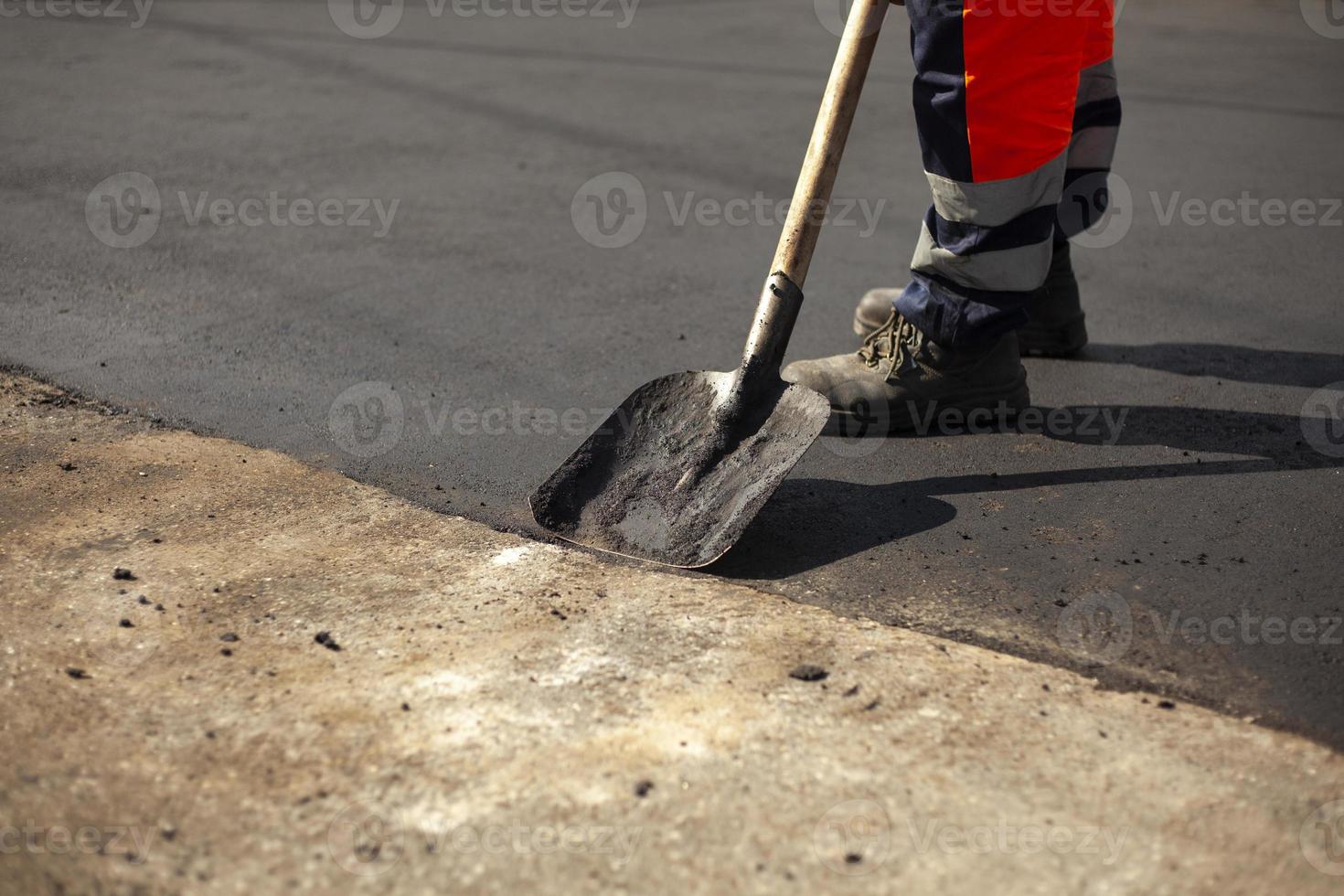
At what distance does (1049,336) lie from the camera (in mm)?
3350

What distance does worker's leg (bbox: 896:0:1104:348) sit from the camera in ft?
8.29

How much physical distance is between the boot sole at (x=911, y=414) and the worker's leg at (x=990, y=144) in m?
0.16

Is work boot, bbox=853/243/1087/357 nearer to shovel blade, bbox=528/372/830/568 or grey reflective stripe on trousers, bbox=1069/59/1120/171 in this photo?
grey reflective stripe on trousers, bbox=1069/59/1120/171

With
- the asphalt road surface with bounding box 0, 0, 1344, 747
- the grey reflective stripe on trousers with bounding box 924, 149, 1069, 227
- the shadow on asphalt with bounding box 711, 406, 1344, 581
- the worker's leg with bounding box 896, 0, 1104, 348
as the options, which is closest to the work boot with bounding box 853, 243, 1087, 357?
the asphalt road surface with bounding box 0, 0, 1344, 747

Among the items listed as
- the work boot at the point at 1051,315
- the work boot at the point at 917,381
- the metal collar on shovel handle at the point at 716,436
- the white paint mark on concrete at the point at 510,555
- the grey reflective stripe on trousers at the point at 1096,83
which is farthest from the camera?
the work boot at the point at 1051,315

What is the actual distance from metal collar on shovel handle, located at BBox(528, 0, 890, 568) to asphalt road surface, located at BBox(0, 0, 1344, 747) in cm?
12

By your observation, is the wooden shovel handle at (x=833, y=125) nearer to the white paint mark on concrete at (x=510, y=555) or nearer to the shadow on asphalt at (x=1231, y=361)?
the white paint mark on concrete at (x=510, y=555)

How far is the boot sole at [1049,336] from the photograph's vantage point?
3.33 metres

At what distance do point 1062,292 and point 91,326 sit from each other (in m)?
2.72

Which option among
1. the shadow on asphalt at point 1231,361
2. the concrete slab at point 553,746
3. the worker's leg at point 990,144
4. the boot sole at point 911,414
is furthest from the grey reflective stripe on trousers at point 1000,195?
the concrete slab at point 553,746

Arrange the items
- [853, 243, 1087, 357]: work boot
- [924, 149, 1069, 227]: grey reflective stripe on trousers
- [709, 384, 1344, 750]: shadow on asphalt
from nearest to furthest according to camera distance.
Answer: [709, 384, 1344, 750]: shadow on asphalt < [924, 149, 1069, 227]: grey reflective stripe on trousers < [853, 243, 1087, 357]: work boot

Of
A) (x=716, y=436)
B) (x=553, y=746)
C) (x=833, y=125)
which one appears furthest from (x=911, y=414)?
(x=553, y=746)

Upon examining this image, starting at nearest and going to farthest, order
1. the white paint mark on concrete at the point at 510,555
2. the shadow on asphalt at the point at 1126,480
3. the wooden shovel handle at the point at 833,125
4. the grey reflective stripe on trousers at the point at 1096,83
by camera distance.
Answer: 1. the shadow on asphalt at the point at 1126,480
2. the white paint mark on concrete at the point at 510,555
3. the wooden shovel handle at the point at 833,125
4. the grey reflective stripe on trousers at the point at 1096,83

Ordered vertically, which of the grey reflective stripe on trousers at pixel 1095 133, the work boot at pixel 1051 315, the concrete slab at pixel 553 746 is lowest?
the concrete slab at pixel 553 746
